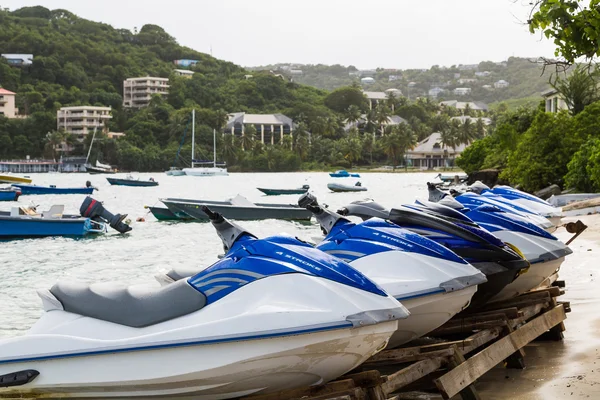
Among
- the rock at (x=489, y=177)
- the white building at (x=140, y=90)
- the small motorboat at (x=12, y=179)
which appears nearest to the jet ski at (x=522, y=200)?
the rock at (x=489, y=177)

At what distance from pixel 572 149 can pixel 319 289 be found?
34447 mm

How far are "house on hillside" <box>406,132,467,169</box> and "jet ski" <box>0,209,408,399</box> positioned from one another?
5774 inches

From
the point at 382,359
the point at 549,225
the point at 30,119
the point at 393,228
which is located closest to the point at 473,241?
the point at 393,228

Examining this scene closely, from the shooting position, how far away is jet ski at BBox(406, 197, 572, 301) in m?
7.56

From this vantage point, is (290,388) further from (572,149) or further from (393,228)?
(572,149)

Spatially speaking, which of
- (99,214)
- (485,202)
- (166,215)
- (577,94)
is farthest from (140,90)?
(485,202)

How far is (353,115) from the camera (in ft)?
553

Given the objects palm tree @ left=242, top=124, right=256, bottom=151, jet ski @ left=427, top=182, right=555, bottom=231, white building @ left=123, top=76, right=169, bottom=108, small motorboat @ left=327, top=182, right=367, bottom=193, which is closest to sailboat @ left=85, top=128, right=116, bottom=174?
palm tree @ left=242, top=124, right=256, bottom=151

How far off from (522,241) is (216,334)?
3976mm

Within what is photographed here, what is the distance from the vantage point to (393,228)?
6.15 metres

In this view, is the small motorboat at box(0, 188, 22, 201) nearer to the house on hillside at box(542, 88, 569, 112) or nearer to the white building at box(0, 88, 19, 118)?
the house on hillside at box(542, 88, 569, 112)

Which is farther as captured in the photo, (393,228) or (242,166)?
(242,166)

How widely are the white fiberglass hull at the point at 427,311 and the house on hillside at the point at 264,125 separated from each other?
149m

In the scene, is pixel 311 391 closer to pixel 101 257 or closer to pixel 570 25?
pixel 570 25
